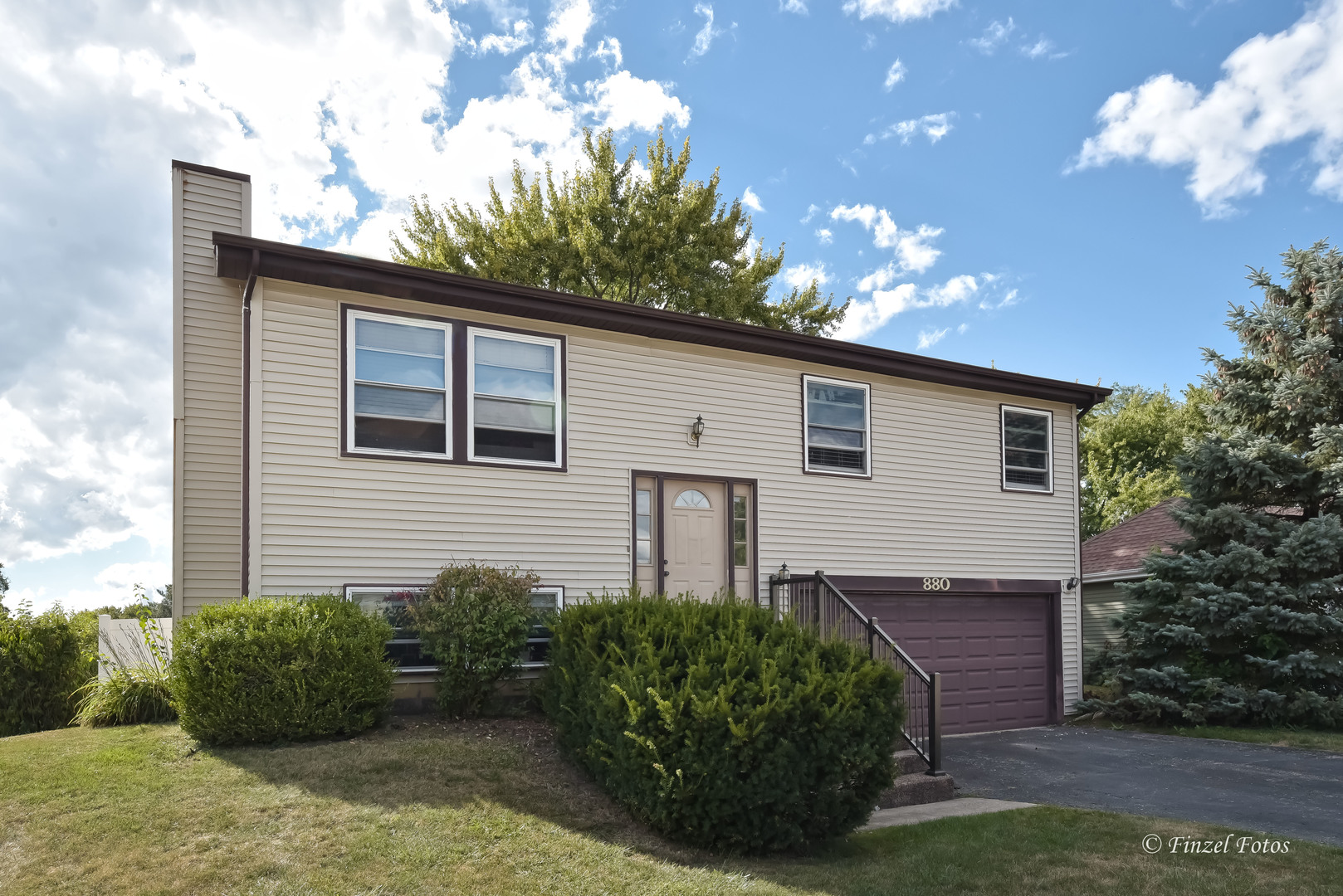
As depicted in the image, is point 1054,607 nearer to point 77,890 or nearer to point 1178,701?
point 1178,701

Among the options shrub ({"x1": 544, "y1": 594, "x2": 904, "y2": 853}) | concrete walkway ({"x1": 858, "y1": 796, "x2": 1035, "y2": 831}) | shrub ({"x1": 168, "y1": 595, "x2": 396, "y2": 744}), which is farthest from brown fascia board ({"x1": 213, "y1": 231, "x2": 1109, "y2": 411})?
concrete walkway ({"x1": 858, "y1": 796, "x2": 1035, "y2": 831})

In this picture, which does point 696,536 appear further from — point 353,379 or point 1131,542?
point 1131,542

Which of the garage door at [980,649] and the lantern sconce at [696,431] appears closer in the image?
the lantern sconce at [696,431]

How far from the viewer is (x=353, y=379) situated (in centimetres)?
909

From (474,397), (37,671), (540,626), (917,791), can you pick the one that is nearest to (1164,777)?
(917,791)

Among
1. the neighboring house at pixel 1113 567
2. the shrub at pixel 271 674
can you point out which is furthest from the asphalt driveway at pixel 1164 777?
the neighboring house at pixel 1113 567

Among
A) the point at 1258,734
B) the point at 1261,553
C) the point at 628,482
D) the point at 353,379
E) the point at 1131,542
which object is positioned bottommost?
the point at 1258,734

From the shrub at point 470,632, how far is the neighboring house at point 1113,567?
43.8 ft

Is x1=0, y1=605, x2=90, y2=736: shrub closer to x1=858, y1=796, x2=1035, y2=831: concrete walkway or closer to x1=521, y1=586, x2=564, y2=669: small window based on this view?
x1=521, y1=586, x2=564, y2=669: small window

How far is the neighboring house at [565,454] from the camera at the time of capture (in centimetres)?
887

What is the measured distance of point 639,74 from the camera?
669 inches

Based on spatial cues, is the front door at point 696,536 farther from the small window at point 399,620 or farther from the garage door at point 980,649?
the small window at point 399,620

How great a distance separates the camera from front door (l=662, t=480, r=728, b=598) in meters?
10.6

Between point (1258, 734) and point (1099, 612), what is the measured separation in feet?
23.8
